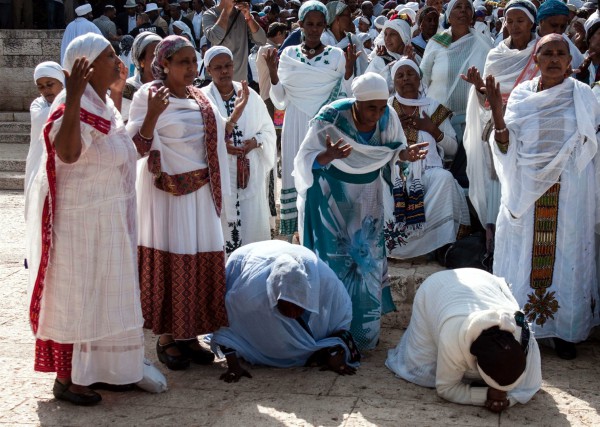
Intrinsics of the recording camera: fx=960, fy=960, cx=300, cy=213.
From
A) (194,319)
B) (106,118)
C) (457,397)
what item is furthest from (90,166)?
(457,397)

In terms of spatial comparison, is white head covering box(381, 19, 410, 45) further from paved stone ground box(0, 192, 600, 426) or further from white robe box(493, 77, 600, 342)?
paved stone ground box(0, 192, 600, 426)

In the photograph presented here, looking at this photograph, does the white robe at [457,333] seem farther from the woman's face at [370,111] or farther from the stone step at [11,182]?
the stone step at [11,182]

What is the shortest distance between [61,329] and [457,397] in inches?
84.7

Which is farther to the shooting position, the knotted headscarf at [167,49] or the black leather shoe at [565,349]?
the black leather shoe at [565,349]

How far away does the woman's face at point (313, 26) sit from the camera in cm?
804

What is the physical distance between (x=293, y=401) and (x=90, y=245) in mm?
1409

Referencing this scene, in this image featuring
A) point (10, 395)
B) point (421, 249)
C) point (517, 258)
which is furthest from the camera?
point (421, 249)

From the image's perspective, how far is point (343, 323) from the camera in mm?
5965

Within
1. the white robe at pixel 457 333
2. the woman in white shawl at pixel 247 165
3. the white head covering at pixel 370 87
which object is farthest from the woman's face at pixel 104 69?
the woman in white shawl at pixel 247 165

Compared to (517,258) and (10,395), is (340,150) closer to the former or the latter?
(517,258)

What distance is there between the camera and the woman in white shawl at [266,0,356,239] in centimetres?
807

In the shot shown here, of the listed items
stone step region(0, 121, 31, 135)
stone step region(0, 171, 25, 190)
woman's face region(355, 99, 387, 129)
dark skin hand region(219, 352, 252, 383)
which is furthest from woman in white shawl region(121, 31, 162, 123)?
stone step region(0, 121, 31, 135)

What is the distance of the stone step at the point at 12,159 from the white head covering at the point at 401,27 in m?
5.91

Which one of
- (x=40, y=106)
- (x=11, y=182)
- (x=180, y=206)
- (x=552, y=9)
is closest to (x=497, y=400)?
(x=180, y=206)
